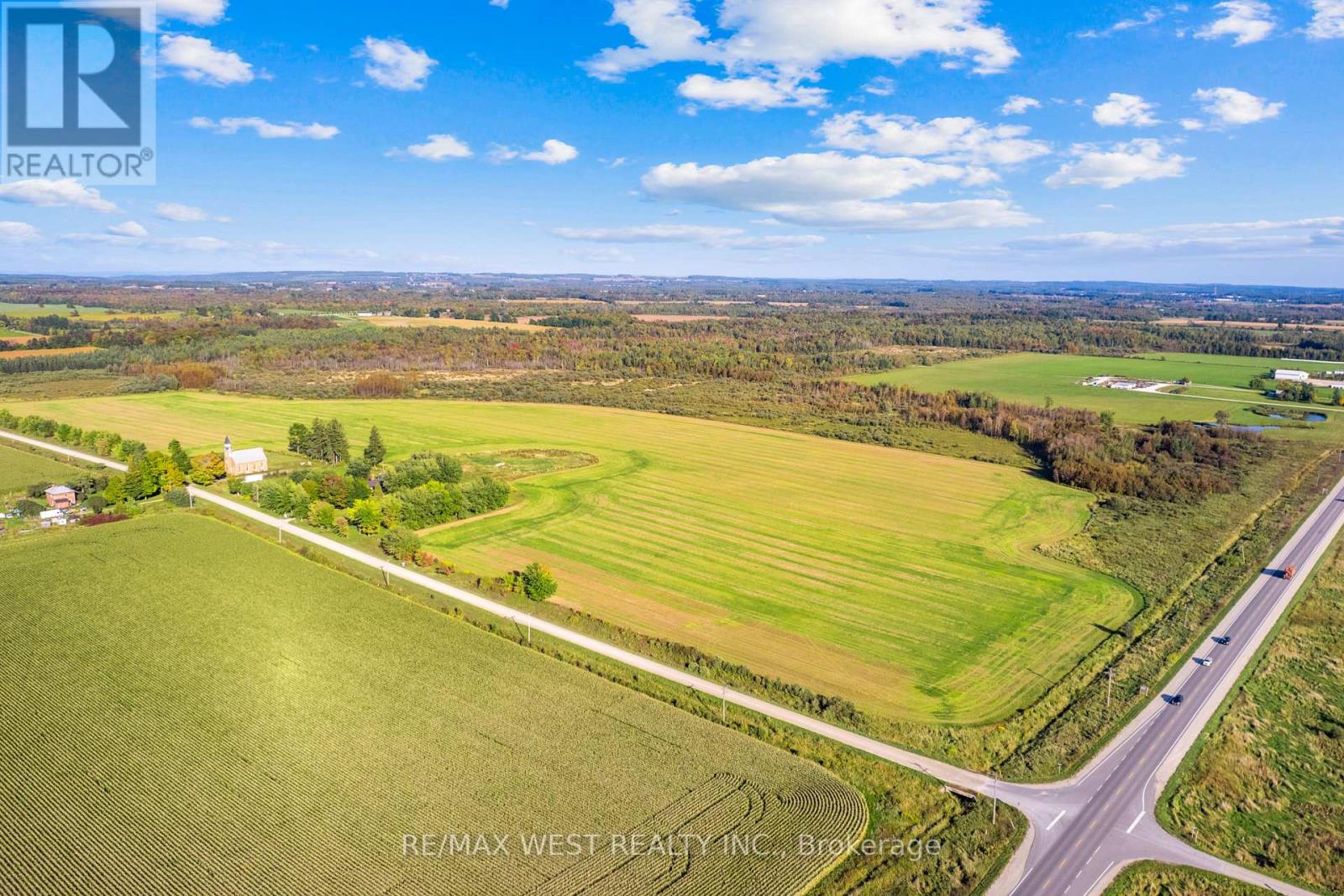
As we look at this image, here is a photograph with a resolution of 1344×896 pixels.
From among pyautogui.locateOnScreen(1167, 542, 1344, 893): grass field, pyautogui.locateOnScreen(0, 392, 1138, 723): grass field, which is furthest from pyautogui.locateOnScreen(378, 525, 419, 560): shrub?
pyautogui.locateOnScreen(1167, 542, 1344, 893): grass field

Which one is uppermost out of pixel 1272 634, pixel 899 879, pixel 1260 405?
pixel 1260 405

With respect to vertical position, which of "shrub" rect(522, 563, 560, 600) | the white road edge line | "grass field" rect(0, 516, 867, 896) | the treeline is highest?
the treeline

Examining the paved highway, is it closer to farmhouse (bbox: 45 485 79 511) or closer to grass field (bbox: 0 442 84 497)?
farmhouse (bbox: 45 485 79 511)

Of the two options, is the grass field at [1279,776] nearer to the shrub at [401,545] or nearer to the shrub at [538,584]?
the shrub at [538,584]

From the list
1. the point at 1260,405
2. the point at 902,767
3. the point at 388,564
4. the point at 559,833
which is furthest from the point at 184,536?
the point at 1260,405

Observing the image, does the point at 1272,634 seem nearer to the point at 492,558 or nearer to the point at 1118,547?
the point at 1118,547

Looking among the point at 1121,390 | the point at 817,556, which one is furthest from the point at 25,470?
the point at 1121,390
